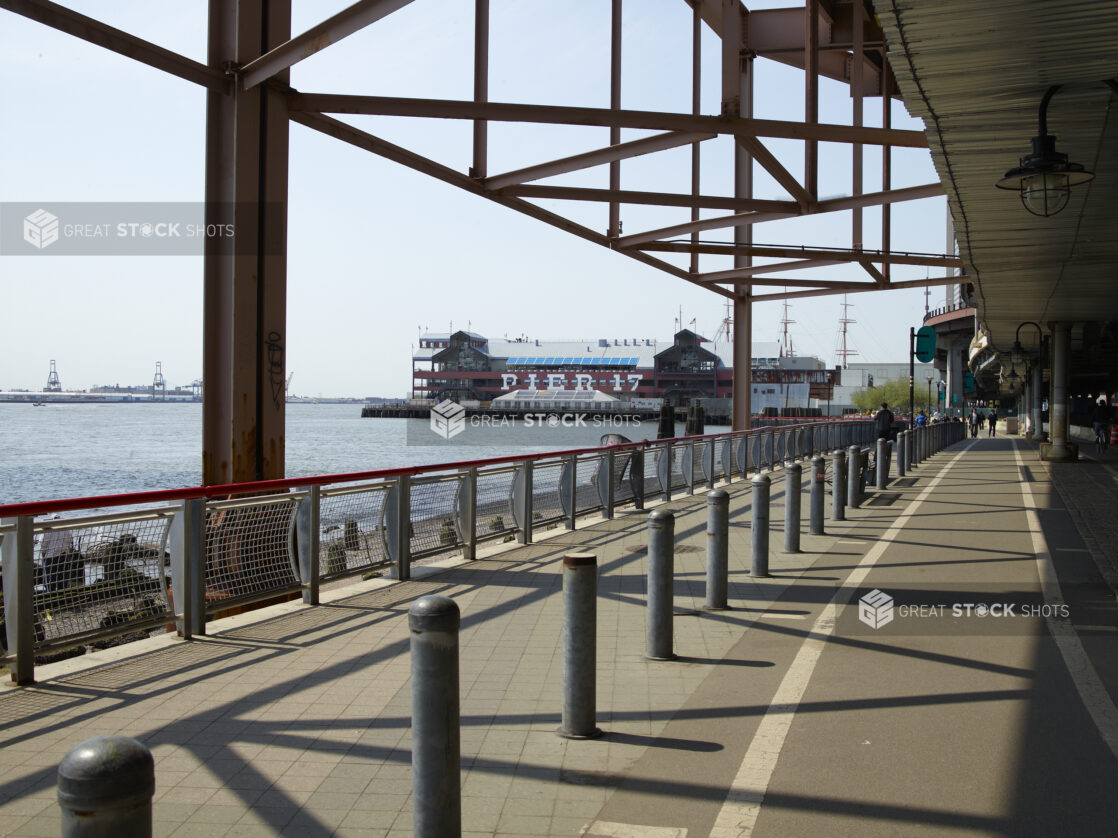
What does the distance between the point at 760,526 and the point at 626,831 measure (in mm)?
5760

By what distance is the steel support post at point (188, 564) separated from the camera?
6.86 m

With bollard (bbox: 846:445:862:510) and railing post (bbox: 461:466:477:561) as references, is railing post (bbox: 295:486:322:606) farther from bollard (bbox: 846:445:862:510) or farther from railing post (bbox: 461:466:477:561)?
bollard (bbox: 846:445:862:510)

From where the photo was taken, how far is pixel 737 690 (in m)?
5.73

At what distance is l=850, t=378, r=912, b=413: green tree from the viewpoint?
5364 inches

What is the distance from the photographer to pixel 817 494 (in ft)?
40.7

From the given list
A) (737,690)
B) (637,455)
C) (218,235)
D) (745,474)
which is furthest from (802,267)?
(737,690)

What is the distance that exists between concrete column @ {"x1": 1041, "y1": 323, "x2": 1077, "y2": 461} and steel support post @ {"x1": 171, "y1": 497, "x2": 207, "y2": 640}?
28.0 metres

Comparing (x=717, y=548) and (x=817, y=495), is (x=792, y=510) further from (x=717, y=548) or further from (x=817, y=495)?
(x=717, y=548)

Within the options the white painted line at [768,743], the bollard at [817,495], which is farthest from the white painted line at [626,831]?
the bollard at [817,495]

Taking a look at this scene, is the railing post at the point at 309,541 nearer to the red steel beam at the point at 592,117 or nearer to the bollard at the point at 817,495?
the red steel beam at the point at 592,117

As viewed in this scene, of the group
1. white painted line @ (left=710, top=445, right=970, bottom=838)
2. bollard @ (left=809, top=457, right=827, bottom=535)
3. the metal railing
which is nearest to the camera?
white painted line @ (left=710, top=445, right=970, bottom=838)

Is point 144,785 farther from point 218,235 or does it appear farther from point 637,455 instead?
point 637,455

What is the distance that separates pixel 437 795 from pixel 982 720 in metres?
3.21

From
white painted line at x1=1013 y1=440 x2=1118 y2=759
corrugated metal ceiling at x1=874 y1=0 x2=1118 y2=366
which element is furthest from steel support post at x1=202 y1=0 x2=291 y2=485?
white painted line at x1=1013 y1=440 x2=1118 y2=759
